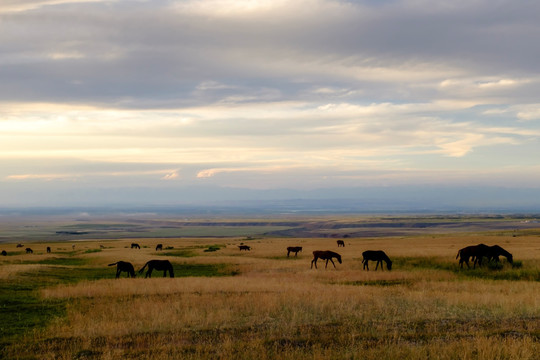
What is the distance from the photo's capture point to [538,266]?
3088 cm

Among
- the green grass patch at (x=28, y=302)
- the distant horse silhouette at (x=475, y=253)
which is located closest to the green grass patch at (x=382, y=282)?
the distant horse silhouette at (x=475, y=253)

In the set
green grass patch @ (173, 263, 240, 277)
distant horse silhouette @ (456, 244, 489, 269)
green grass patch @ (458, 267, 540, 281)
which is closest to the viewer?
green grass patch @ (458, 267, 540, 281)

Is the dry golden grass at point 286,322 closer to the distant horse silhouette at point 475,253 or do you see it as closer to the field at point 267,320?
the field at point 267,320

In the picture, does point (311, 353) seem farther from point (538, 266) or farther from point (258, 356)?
point (538, 266)

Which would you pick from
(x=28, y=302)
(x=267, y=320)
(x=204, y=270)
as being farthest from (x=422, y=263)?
(x=28, y=302)

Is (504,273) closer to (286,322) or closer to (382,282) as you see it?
(382,282)

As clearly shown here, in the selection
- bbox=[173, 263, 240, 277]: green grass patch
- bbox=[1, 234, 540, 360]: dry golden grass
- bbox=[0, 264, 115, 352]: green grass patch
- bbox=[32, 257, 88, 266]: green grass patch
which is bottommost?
bbox=[32, 257, 88, 266]: green grass patch

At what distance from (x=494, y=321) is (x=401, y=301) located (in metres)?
4.65

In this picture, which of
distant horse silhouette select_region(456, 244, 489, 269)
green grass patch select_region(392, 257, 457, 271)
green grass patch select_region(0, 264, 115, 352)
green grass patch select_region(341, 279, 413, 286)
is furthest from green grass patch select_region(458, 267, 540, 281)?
green grass patch select_region(0, 264, 115, 352)

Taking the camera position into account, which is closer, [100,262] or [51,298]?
[51,298]

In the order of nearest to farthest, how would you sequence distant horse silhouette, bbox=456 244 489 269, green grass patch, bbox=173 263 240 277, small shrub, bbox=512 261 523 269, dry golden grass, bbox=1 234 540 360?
1. dry golden grass, bbox=1 234 540 360
2. small shrub, bbox=512 261 523 269
3. distant horse silhouette, bbox=456 244 489 269
4. green grass patch, bbox=173 263 240 277

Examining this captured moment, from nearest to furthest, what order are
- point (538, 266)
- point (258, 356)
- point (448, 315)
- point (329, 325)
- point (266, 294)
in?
1. point (258, 356)
2. point (329, 325)
3. point (448, 315)
4. point (266, 294)
5. point (538, 266)

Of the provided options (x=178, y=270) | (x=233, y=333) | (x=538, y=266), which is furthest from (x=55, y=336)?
(x=538, y=266)

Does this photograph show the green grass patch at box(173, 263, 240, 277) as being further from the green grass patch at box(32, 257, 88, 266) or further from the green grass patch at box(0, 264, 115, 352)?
the green grass patch at box(32, 257, 88, 266)
